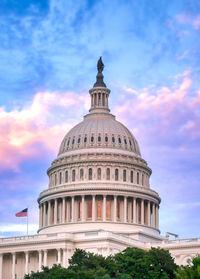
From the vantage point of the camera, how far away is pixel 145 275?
395 feet

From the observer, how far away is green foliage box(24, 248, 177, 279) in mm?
115125

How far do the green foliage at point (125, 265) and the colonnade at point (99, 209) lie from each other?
30.5 m

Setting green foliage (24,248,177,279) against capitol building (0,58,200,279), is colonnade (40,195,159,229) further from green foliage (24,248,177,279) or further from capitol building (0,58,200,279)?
green foliage (24,248,177,279)

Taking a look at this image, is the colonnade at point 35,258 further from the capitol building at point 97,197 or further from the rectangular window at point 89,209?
the rectangular window at point 89,209

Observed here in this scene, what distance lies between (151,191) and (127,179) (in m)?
6.00

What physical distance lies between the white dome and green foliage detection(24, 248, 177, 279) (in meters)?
42.6

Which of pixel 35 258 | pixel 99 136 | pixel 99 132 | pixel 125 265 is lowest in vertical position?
pixel 125 265

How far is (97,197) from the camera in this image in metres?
158

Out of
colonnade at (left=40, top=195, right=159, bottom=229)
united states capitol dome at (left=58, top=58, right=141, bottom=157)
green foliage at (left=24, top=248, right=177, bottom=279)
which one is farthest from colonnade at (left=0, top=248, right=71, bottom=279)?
united states capitol dome at (left=58, top=58, right=141, bottom=157)

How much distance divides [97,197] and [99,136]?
13953 millimetres

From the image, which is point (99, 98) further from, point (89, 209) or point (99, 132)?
point (89, 209)

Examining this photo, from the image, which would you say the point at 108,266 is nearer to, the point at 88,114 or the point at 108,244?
the point at 108,244

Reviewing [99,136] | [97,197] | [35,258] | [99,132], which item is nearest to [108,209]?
[97,197]

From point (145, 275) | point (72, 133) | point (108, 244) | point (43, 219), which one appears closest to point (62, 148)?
point (72, 133)
